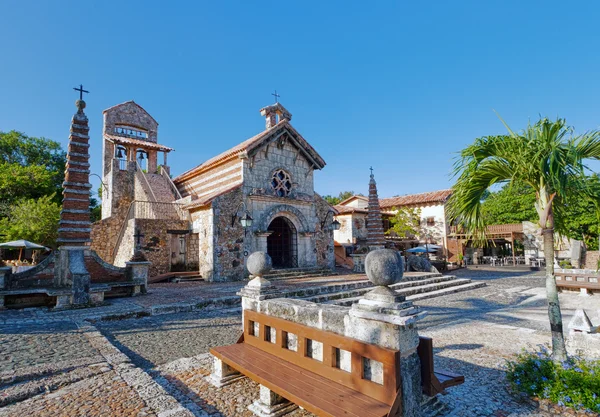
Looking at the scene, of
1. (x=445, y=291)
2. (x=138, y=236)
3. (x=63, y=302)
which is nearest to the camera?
(x=63, y=302)

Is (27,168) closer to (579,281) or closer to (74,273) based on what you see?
(74,273)

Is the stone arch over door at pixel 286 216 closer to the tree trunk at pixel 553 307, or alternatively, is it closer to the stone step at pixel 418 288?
the stone step at pixel 418 288

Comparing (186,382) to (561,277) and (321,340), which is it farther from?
(561,277)

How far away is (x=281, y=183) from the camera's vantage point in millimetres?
16984

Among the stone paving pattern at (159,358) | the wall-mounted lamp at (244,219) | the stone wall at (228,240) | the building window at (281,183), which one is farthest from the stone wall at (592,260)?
the stone wall at (228,240)

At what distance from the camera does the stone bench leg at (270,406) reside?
3396 mm

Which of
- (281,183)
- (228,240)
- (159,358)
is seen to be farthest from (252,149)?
(159,358)

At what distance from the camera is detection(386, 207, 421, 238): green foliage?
29000 millimetres

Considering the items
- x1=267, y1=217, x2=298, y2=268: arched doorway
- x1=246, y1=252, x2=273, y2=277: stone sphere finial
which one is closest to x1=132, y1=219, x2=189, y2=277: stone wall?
x1=267, y1=217, x2=298, y2=268: arched doorway

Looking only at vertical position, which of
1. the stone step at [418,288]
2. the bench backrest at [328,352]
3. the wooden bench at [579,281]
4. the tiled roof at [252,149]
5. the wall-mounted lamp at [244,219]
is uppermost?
the tiled roof at [252,149]

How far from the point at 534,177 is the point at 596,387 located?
8.14 ft

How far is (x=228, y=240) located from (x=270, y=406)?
1154 centimetres

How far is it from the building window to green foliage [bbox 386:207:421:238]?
14586mm

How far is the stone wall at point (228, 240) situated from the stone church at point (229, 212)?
42 millimetres
